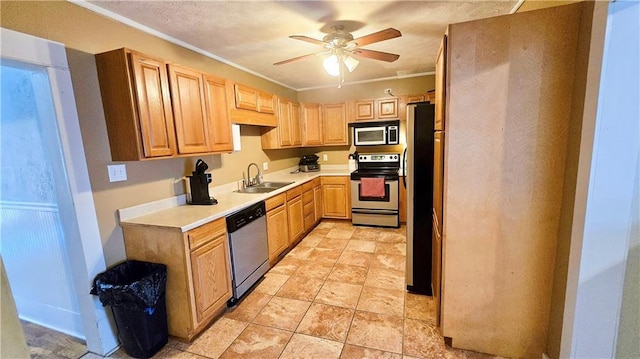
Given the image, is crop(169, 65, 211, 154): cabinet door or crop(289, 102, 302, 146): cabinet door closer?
crop(169, 65, 211, 154): cabinet door

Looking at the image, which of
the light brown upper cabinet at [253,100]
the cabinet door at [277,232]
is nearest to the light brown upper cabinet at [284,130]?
the light brown upper cabinet at [253,100]

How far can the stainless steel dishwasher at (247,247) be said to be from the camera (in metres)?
2.24

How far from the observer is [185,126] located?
210 cm

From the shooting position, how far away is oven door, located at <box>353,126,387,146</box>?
4.23m

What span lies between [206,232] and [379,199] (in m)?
2.77

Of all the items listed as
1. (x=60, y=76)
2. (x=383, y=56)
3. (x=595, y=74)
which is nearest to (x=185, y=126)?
(x=60, y=76)

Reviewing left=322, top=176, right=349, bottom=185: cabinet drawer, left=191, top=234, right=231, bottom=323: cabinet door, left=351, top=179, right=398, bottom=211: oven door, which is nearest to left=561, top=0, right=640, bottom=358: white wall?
left=191, top=234, right=231, bottom=323: cabinet door

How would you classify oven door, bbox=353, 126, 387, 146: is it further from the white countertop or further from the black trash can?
the black trash can

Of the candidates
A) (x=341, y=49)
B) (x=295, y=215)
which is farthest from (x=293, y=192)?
(x=341, y=49)

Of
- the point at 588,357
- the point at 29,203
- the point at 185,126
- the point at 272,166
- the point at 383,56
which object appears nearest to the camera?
the point at 588,357

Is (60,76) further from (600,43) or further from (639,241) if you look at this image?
(639,241)

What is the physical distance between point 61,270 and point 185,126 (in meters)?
1.43

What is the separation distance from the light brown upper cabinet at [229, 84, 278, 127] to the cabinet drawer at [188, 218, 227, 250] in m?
1.16

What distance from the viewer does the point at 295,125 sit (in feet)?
13.7
